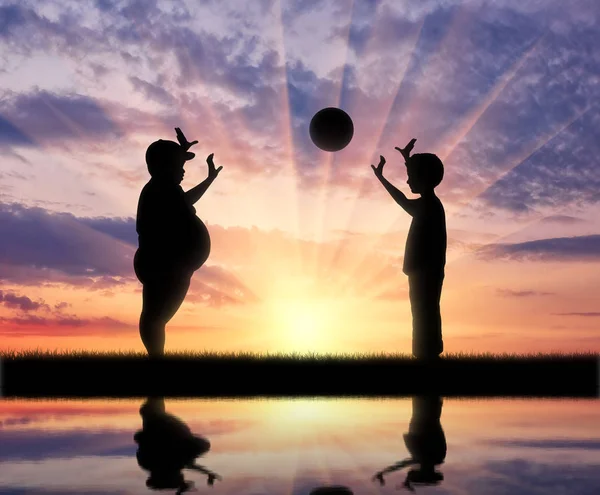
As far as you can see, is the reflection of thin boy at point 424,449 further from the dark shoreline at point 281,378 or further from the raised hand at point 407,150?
the raised hand at point 407,150

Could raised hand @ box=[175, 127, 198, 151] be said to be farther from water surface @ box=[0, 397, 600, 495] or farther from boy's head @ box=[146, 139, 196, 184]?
water surface @ box=[0, 397, 600, 495]

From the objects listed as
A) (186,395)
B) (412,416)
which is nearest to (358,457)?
(412,416)

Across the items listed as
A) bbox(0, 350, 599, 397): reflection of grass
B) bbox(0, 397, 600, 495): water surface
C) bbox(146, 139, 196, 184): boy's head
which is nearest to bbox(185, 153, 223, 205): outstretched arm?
bbox(146, 139, 196, 184): boy's head

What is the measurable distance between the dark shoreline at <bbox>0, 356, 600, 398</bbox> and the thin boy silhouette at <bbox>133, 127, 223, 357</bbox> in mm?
1003

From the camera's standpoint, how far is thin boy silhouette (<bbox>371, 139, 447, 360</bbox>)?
16297 mm

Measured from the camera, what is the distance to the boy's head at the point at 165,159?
16.4 metres

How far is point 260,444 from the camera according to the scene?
288 inches

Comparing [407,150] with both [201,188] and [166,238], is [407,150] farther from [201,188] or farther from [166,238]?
[166,238]

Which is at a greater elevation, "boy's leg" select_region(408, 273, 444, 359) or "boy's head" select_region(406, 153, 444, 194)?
"boy's head" select_region(406, 153, 444, 194)

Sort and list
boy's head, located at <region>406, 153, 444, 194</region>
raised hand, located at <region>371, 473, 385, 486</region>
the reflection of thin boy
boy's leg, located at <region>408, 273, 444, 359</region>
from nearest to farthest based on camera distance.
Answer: raised hand, located at <region>371, 473, 385, 486</region> → the reflection of thin boy → boy's leg, located at <region>408, 273, 444, 359</region> → boy's head, located at <region>406, 153, 444, 194</region>

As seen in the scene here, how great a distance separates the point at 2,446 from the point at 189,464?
215 centimetres

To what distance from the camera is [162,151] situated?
1636 centimetres

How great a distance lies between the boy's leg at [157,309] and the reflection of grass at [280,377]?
0.42 meters

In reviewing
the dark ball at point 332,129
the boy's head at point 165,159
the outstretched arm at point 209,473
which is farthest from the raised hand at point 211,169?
the outstretched arm at point 209,473
